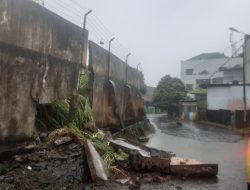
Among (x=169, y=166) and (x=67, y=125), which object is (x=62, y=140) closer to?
(x=67, y=125)

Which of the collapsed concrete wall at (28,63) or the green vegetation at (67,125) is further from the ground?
the collapsed concrete wall at (28,63)

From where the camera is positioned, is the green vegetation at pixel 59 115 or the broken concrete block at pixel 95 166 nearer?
the broken concrete block at pixel 95 166

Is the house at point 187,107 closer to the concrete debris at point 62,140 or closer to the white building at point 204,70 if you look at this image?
the white building at point 204,70

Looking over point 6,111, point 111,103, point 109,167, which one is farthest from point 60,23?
point 111,103

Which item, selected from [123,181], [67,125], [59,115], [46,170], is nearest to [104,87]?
[59,115]

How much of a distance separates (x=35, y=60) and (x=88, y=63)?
10.6 ft

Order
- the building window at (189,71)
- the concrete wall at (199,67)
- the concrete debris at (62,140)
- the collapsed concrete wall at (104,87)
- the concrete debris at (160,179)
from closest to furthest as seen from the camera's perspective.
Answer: the concrete debris at (160,179) < the concrete debris at (62,140) < the collapsed concrete wall at (104,87) < the concrete wall at (199,67) < the building window at (189,71)

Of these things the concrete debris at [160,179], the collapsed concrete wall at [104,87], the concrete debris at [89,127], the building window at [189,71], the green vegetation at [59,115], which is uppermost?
the building window at [189,71]

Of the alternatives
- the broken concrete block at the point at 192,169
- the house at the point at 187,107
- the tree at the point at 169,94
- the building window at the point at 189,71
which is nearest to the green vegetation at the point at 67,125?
the broken concrete block at the point at 192,169

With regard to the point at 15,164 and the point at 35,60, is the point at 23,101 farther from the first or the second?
the point at 15,164

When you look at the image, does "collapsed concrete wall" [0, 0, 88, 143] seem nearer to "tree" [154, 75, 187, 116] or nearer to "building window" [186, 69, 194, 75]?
"tree" [154, 75, 187, 116]

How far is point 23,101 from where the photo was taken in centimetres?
634

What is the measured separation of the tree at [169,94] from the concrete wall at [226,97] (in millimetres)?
8359

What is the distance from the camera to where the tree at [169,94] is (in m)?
43.7
